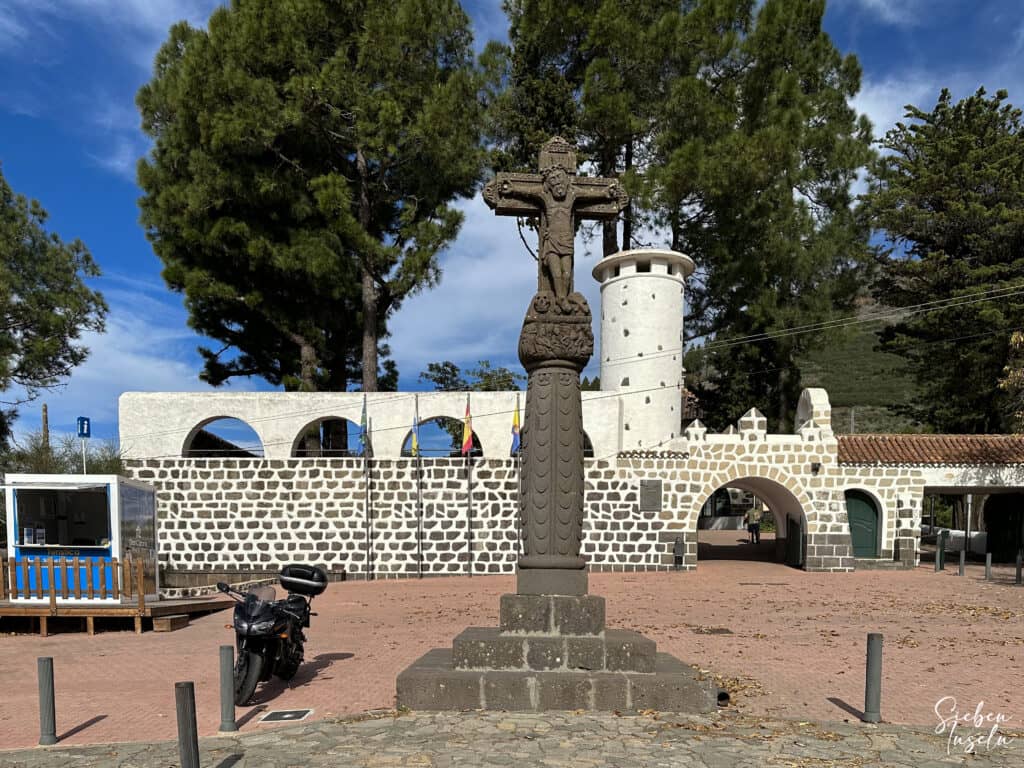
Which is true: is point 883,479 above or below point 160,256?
below

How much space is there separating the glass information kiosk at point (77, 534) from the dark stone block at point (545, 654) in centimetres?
754

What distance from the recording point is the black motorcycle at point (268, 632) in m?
6.55

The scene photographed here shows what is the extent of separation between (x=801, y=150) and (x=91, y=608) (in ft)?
81.6

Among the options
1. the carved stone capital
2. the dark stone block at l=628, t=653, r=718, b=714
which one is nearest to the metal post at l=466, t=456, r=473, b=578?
the carved stone capital

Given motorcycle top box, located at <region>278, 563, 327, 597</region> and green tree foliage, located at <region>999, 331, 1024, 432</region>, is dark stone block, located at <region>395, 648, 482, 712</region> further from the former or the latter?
green tree foliage, located at <region>999, 331, 1024, 432</region>

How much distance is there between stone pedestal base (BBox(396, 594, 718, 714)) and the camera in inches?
230

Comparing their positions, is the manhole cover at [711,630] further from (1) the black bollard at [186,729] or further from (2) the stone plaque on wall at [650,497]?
(1) the black bollard at [186,729]

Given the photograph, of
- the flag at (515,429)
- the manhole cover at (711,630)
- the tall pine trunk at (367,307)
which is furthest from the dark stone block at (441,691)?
the tall pine trunk at (367,307)

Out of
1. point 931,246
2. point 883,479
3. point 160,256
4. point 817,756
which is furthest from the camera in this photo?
point 931,246

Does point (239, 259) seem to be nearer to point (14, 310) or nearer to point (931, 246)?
point (14, 310)

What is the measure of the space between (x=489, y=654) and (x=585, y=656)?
792mm

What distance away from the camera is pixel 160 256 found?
23.0 m

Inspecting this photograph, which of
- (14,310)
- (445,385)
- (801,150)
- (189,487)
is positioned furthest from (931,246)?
(14,310)

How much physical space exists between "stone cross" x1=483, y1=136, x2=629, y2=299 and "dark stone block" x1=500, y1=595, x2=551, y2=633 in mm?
2722
